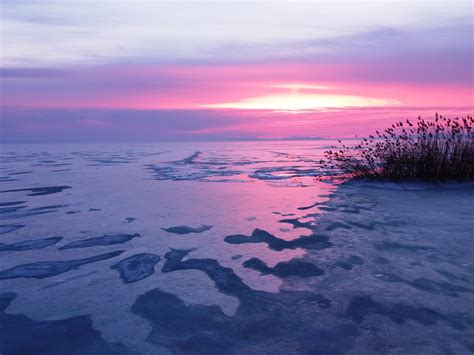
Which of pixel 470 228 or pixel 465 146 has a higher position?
pixel 465 146

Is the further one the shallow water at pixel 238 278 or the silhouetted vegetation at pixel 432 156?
the silhouetted vegetation at pixel 432 156

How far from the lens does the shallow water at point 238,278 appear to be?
7.32 feet

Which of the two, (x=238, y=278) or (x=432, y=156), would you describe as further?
(x=432, y=156)

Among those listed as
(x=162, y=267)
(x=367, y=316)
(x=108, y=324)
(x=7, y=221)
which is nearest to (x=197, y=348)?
(x=108, y=324)

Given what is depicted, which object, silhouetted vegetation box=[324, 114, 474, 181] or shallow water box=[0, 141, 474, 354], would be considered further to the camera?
silhouetted vegetation box=[324, 114, 474, 181]

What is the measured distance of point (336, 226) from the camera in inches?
188

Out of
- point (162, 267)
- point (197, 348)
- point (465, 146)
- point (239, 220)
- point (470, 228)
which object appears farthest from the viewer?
point (465, 146)

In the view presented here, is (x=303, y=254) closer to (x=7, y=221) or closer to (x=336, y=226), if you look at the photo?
(x=336, y=226)

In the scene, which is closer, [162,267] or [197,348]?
[197,348]

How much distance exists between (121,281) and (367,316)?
1.94 m

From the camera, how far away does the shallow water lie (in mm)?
2230

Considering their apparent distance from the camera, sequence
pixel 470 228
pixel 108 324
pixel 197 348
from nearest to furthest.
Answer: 1. pixel 197 348
2. pixel 108 324
3. pixel 470 228

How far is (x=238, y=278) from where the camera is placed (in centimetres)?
314

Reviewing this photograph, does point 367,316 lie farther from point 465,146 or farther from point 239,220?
point 465,146
